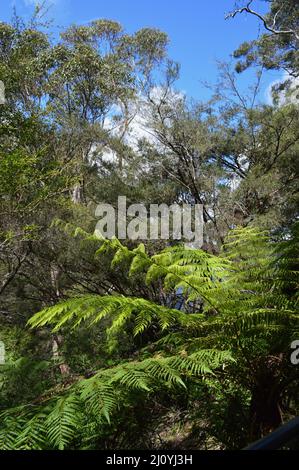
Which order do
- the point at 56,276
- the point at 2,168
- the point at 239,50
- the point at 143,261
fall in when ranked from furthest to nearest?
the point at 239,50 < the point at 56,276 < the point at 2,168 < the point at 143,261

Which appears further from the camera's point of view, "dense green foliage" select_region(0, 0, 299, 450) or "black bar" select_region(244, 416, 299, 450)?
"dense green foliage" select_region(0, 0, 299, 450)

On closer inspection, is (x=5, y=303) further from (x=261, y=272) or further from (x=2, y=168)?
(x=261, y=272)

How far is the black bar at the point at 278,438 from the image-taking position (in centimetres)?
115

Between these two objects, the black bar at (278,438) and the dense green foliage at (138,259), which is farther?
the dense green foliage at (138,259)

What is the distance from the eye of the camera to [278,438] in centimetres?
116

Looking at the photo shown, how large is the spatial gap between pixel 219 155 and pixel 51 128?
196 inches

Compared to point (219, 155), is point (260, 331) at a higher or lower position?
lower

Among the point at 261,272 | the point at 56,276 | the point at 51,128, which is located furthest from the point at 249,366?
the point at 51,128

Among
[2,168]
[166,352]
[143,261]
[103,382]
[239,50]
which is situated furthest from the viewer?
[239,50]

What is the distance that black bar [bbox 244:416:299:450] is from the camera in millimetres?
1150

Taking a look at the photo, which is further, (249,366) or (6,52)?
(6,52)

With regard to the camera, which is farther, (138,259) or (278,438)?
(138,259)

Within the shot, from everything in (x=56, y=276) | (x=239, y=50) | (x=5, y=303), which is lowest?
(x=5, y=303)

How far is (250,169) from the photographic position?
12.7 metres
